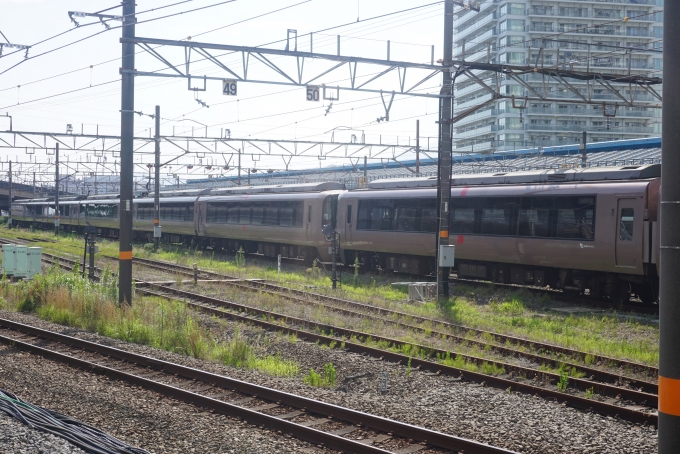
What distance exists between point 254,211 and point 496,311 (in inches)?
618

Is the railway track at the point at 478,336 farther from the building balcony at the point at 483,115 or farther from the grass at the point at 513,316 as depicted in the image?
the building balcony at the point at 483,115

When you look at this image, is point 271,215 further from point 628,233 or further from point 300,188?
point 628,233

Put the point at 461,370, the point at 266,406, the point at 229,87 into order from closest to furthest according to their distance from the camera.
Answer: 1. the point at 266,406
2. the point at 461,370
3. the point at 229,87

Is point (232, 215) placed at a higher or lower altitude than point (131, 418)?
higher

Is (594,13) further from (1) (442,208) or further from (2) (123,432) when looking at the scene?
(2) (123,432)

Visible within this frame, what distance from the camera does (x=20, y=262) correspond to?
20828mm

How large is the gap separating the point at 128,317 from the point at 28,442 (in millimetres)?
7541

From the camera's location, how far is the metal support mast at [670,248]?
389 centimetres

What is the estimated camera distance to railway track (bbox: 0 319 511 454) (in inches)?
268

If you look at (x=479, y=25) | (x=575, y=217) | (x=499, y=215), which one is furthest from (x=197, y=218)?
(x=479, y=25)

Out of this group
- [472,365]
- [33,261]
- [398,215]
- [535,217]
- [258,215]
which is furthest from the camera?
[258,215]

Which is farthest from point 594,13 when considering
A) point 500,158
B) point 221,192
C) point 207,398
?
point 207,398

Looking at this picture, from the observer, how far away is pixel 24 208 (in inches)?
2486

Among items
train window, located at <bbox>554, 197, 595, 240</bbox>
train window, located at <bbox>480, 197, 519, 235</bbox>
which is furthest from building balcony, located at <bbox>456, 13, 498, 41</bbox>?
train window, located at <bbox>554, 197, 595, 240</bbox>
